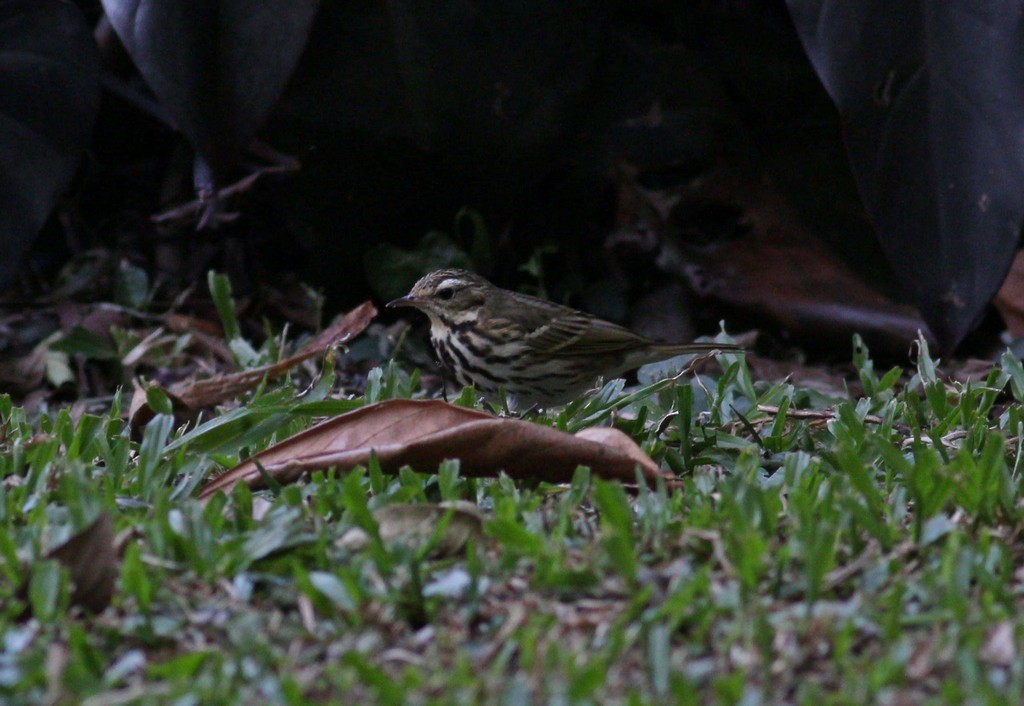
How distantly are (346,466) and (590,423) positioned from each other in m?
1.06

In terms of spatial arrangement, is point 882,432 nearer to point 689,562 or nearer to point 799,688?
point 689,562

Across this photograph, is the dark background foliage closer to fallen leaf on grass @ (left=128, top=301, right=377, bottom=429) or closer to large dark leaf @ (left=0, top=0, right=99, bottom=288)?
large dark leaf @ (left=0, top=0, right=99, bottom=288)

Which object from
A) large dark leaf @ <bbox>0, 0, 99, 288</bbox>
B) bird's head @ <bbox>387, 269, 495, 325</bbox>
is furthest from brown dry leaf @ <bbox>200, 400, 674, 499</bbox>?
large dark leaf @ <bbox>0, 0, 99, 288</bbox>

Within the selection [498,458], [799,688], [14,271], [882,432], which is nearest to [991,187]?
[882,432]

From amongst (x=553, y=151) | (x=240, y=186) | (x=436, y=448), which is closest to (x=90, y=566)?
(x=436, y=448)

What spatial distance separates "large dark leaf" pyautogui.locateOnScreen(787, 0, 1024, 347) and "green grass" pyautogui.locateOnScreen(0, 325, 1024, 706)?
0.99 meters

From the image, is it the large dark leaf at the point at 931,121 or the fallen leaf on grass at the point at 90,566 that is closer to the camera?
the fallen leaf on grass at the point at 90,566

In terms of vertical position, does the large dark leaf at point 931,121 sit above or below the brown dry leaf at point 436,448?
above

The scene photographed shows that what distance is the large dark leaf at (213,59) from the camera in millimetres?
4680

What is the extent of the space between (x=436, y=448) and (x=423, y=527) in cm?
50

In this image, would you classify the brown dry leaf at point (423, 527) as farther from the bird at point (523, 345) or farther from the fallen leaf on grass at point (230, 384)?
the bird at point (523, 345)

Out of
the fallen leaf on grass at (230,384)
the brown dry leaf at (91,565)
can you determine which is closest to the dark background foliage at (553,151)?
the fallen leaf on grass at (230,384)

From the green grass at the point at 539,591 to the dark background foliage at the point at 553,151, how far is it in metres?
1.28

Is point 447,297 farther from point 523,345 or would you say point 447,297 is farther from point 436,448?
point 436,448
